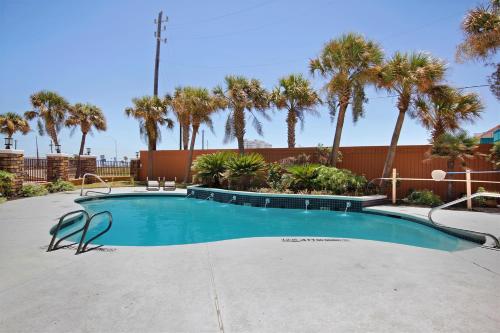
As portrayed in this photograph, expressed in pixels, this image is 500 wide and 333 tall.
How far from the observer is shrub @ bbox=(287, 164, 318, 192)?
38.5ft

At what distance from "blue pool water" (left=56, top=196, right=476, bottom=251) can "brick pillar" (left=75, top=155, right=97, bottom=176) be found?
321 inches

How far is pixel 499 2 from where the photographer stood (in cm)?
870

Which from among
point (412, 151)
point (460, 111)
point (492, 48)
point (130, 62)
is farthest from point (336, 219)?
point (130, 62)

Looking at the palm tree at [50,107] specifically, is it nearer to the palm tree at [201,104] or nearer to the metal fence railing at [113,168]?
the metal fence railing at [113,168]

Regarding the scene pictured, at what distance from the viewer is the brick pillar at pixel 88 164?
743 inches

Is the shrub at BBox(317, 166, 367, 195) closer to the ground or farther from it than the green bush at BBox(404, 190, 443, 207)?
farther from it

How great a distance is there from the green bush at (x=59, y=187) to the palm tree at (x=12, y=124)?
34.6 feet

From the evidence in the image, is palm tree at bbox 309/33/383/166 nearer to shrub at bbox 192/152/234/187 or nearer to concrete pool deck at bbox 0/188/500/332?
shrub at bbox 192/152/234/187

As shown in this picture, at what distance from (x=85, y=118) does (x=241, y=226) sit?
1682 cm

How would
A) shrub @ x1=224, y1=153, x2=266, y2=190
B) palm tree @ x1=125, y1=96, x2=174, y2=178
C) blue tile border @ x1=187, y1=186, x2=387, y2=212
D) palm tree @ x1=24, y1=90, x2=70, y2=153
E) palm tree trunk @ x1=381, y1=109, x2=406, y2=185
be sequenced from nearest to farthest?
blue tile border @ x1=187, y1=186, x2=387, y2=212 → palm tree trunk @ x1=381, y1=109, x2=406, y2=185 → shrub @ x1=224, y1=153, x2=266, y2=190 → palm tree @ x1=125, y1=96, x2=174, y2=178 → palm tree @ x1=24, y1=90, x2=70, y2=153

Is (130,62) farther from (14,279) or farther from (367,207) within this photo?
(14,279)

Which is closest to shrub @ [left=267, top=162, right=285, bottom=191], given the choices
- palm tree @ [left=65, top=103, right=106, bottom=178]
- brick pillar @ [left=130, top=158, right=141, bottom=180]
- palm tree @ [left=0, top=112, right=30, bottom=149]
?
brick pillar @ [left=130, top=158, right=141, bottom=180]

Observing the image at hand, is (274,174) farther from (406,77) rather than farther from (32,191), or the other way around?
(32,191)

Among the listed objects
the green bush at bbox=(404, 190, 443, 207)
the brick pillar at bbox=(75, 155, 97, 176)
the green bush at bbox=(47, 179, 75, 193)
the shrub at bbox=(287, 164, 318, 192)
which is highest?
the brick pillar at bbox=(75, 155, 97, 176)
